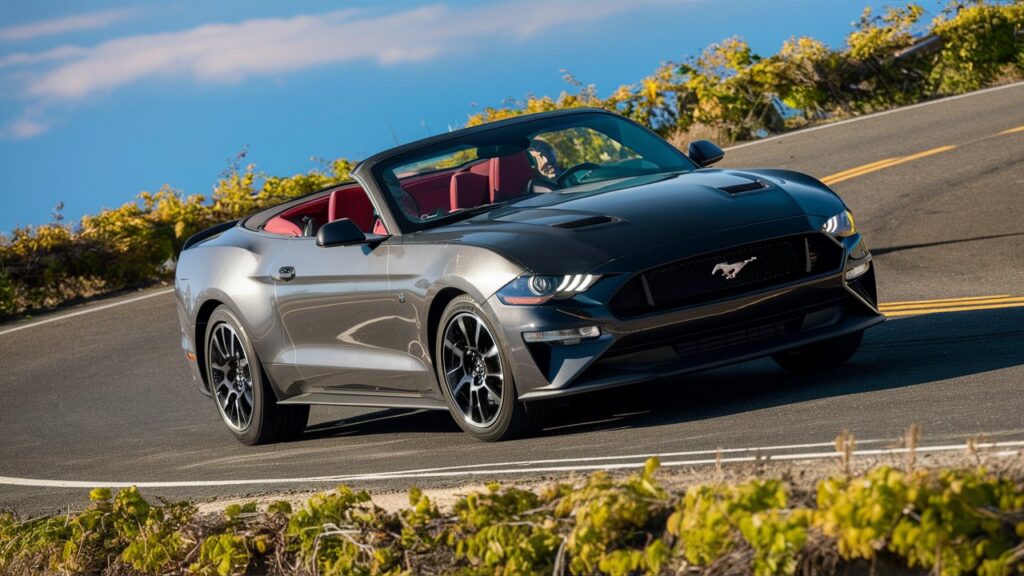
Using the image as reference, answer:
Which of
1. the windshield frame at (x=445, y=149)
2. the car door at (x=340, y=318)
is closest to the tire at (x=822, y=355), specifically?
the windshield frame at (x=445, y=149)

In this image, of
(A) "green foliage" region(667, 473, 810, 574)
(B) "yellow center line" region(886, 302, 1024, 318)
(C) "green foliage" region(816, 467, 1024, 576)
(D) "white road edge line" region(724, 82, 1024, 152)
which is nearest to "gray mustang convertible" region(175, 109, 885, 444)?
(B) "yellow center line" region(886, 302, 1024, 318)

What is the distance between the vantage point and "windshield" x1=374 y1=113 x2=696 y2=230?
8.69 m

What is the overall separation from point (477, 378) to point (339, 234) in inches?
48.5

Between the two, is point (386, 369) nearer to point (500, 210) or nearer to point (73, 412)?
point (500, 210)

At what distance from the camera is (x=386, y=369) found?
27.3 feet

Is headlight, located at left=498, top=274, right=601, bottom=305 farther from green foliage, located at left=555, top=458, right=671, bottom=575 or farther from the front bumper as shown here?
green foliage, located at left=555, top=458, right=671, bottom=575

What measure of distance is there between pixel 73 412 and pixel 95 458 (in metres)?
2.38

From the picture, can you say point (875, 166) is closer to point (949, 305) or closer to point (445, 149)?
point (949, 305)

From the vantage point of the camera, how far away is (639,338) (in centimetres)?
721

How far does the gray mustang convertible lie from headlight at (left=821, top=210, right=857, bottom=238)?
1 centimetres

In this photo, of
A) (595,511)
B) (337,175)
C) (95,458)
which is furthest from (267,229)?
(337,175)

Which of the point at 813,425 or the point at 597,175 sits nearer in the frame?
the point at 813,425

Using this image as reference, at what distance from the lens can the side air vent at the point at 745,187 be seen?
7.92 metres

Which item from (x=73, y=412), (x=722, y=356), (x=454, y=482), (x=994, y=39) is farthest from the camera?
(x=994, y=39)
